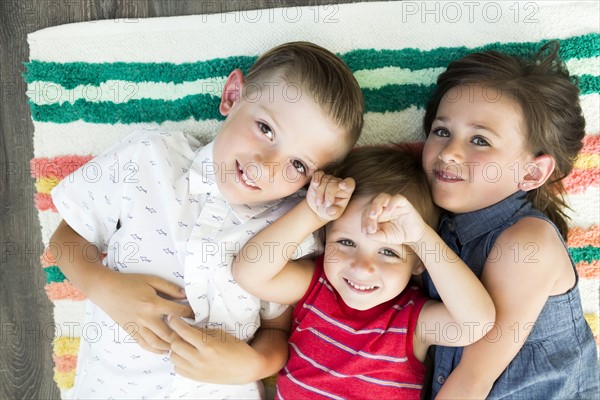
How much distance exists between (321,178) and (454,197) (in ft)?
0.86

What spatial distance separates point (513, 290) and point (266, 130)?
1.77ft

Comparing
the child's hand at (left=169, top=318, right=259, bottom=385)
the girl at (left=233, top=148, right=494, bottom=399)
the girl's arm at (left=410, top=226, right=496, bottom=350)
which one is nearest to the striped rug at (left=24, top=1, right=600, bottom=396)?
the girl at (left=233, top=148, right=494, bottom=399)

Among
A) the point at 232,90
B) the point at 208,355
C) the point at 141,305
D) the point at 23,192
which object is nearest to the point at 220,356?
the point at 208,355

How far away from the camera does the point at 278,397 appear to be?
3.72 ft

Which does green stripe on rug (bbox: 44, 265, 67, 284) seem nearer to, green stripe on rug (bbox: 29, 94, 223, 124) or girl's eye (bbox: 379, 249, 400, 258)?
green stripe on rug (bbox: 29, 94, 223, 124)

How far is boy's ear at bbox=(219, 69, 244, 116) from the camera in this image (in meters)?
1.02

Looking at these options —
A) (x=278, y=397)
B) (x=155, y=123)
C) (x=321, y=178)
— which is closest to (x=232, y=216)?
(x=321, y=178)

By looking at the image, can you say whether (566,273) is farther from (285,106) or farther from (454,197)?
Result: (285,106)

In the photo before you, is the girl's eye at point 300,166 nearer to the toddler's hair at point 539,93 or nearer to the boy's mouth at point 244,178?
the boy's mouth at point 244,178

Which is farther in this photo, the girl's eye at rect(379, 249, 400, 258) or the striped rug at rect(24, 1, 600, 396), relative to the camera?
the striped rug at rect(24, 1, 600, 396)

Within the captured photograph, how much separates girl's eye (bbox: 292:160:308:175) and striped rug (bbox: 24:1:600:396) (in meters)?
0.24

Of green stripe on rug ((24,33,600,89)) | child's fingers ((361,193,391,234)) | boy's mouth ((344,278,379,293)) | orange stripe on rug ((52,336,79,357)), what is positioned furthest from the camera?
orange stripe on rug ((52,336,79,357))

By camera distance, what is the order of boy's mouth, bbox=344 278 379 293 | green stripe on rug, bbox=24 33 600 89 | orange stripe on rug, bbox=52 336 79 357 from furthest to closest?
orange stripe on rug, bbox=52 336 79 357 < green stripe on rug, bbox=24 33 600 89 < boy's mouth, bbox=344 278 379 293

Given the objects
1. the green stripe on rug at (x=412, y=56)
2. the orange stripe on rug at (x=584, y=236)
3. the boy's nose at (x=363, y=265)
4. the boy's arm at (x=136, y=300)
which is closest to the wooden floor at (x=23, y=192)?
the green stripe on rug at (x=412, y=56)
